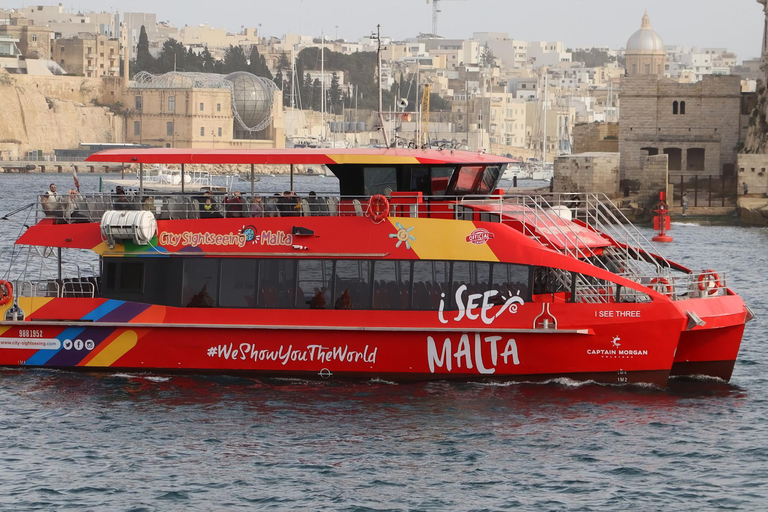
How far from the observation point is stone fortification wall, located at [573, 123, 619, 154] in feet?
270

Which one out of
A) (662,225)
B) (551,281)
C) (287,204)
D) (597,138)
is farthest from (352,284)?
(597,138)

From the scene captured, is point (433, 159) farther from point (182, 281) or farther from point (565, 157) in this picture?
point (565, 157)

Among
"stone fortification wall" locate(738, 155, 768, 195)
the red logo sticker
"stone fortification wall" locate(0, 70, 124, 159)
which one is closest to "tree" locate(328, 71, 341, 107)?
"stone fortification wall" locate(0, 70, 124, 159)

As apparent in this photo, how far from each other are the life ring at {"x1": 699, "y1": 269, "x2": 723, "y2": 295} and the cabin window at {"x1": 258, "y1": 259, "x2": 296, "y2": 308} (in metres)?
6.42

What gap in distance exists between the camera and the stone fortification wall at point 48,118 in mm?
150625

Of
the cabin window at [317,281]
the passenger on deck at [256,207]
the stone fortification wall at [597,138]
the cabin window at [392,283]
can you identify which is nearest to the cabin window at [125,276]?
the passenger on deck at [256,207]

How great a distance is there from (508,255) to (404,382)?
264 cm

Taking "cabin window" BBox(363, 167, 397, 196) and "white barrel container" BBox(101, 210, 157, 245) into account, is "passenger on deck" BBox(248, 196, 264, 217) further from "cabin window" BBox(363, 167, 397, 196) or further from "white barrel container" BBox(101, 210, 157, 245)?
"cabin window" BBox(363, 167, 397, 196)

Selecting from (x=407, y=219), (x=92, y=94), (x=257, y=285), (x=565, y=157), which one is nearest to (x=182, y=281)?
(x=257, y=285)

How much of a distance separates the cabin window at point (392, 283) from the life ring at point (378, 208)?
69cm

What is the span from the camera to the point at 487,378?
1906cm

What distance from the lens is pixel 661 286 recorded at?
19344 millimetres

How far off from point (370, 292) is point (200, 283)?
276 cm

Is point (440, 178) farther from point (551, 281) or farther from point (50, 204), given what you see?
point (50, 204)
